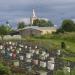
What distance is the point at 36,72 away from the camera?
21375 millimetres

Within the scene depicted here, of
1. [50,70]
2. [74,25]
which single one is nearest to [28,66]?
[50,70]

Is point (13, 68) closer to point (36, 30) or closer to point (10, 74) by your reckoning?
point (10, 74)

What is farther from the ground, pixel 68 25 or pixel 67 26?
pixel 68 25

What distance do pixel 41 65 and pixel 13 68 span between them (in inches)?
85.4

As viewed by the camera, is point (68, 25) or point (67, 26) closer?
point (67, 26)

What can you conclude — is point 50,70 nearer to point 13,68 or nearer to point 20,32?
point 13,68

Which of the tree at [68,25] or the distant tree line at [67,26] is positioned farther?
the tree at [68,25]

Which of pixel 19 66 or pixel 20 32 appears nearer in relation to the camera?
pixel 19 66

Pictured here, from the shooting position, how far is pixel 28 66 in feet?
77.6

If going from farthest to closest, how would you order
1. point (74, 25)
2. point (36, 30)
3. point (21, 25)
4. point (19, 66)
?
point (21, 25), point (36, 30), point (74, 25), point (19, 66)

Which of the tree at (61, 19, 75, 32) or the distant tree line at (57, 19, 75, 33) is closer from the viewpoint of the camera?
the distant tree line at (57, 19, 75, 33)

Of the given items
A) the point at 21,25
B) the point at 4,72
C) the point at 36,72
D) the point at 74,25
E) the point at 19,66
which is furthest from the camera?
the point at 21,25

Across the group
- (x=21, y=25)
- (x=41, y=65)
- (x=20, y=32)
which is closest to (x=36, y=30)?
(x=20, y=32)

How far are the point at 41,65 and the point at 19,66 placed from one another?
1.18 meters
